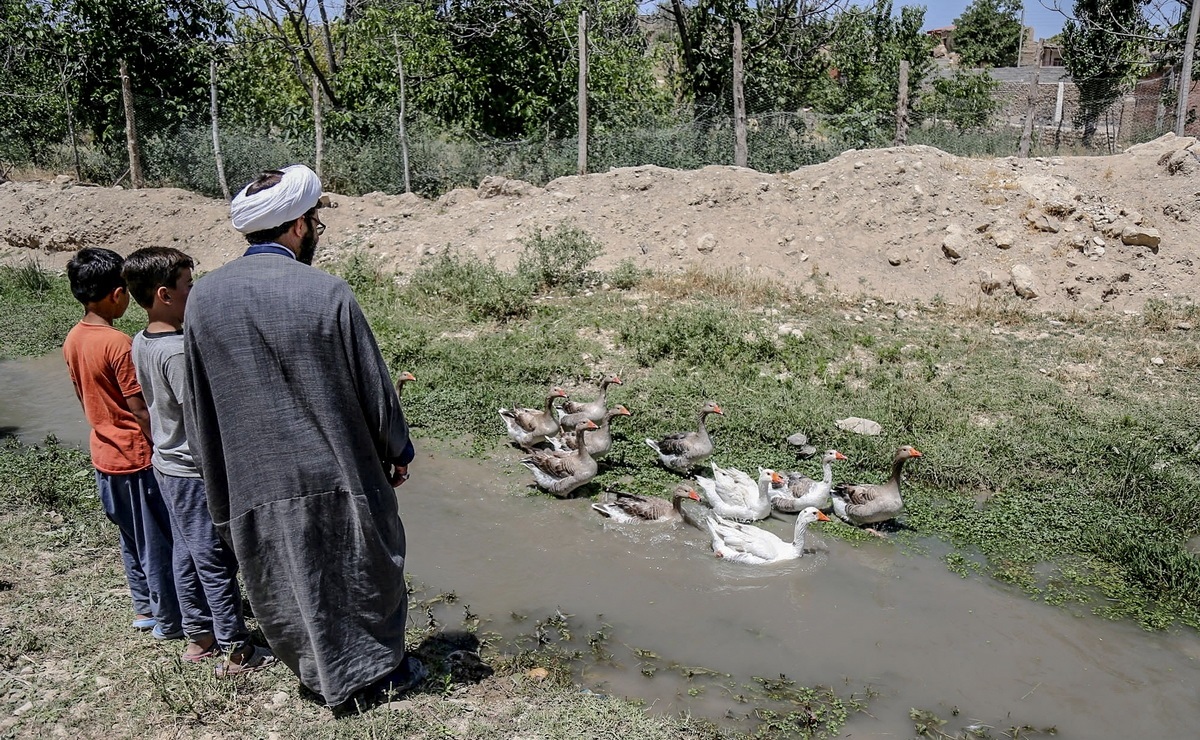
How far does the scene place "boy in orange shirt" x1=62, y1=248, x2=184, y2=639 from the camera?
421cm

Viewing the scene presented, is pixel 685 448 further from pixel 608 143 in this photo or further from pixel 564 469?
pixel 608 143

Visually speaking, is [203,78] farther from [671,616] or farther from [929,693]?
[929,693]

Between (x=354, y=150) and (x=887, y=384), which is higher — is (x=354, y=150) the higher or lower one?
the higher one

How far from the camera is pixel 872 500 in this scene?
22.4 feet

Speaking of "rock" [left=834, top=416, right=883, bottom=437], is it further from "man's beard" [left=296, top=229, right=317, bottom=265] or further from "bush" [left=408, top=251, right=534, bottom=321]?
"man's beard" [left=296, top=229, right=317, bottom=265]

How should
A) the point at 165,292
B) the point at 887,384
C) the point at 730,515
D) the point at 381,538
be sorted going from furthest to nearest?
the point at 887,384, the point at 730,515, the point at 165,292, the point at 381,538

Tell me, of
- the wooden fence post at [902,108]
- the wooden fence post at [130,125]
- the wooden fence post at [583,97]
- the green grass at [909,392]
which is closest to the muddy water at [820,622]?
the green grass at [909,392]

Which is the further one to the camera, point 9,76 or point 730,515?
point 9,76

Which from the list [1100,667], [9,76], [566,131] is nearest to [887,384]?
[1100,667]

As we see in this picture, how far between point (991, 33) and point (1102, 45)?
23293mm

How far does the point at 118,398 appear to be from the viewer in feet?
14.1

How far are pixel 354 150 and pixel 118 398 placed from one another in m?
16.6

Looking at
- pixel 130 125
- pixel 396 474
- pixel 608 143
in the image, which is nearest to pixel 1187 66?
pixel 608 143

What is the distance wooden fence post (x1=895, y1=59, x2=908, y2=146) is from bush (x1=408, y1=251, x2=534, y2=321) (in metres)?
8.67
